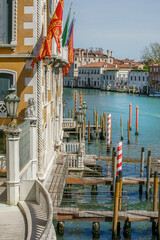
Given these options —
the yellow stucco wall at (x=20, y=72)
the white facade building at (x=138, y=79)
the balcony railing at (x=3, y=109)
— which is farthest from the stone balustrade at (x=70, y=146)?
the white facade building at (x=138, y=79)

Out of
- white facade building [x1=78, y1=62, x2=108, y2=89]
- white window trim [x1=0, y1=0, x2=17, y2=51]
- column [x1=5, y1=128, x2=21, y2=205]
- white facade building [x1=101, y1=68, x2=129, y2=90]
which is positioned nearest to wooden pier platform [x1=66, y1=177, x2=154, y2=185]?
white window trim [x1=0, y1=0, x2=17, y2=51]

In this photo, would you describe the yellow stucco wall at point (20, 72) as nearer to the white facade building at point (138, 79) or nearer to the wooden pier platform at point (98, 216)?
the wooden pier platform at point (98, 216)

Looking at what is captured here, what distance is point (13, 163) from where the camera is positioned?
9.54m

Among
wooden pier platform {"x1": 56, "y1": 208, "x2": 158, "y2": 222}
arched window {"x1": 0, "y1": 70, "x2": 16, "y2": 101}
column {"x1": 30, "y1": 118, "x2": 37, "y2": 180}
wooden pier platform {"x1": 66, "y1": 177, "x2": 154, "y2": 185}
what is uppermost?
arched window {"x1": 0, "y1": 70, "x2": 16, "y2": 101}

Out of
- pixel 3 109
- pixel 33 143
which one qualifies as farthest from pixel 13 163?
pixel 3 109

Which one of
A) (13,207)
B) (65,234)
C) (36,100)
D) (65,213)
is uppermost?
(36,100)

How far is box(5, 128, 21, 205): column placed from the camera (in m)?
9.38

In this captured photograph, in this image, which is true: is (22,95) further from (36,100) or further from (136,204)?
(136,204)

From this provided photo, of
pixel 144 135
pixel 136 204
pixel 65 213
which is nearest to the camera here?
pixel 65 213

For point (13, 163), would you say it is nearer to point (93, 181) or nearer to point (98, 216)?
point (98, 216)

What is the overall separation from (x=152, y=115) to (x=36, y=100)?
39.8 meters

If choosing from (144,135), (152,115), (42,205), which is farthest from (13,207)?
(152,115)

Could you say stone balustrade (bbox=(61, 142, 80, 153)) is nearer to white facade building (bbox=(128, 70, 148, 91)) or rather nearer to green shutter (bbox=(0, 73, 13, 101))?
green shutter (bbox=(0, 73, 13, 101))

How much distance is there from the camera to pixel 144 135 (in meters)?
36.2
